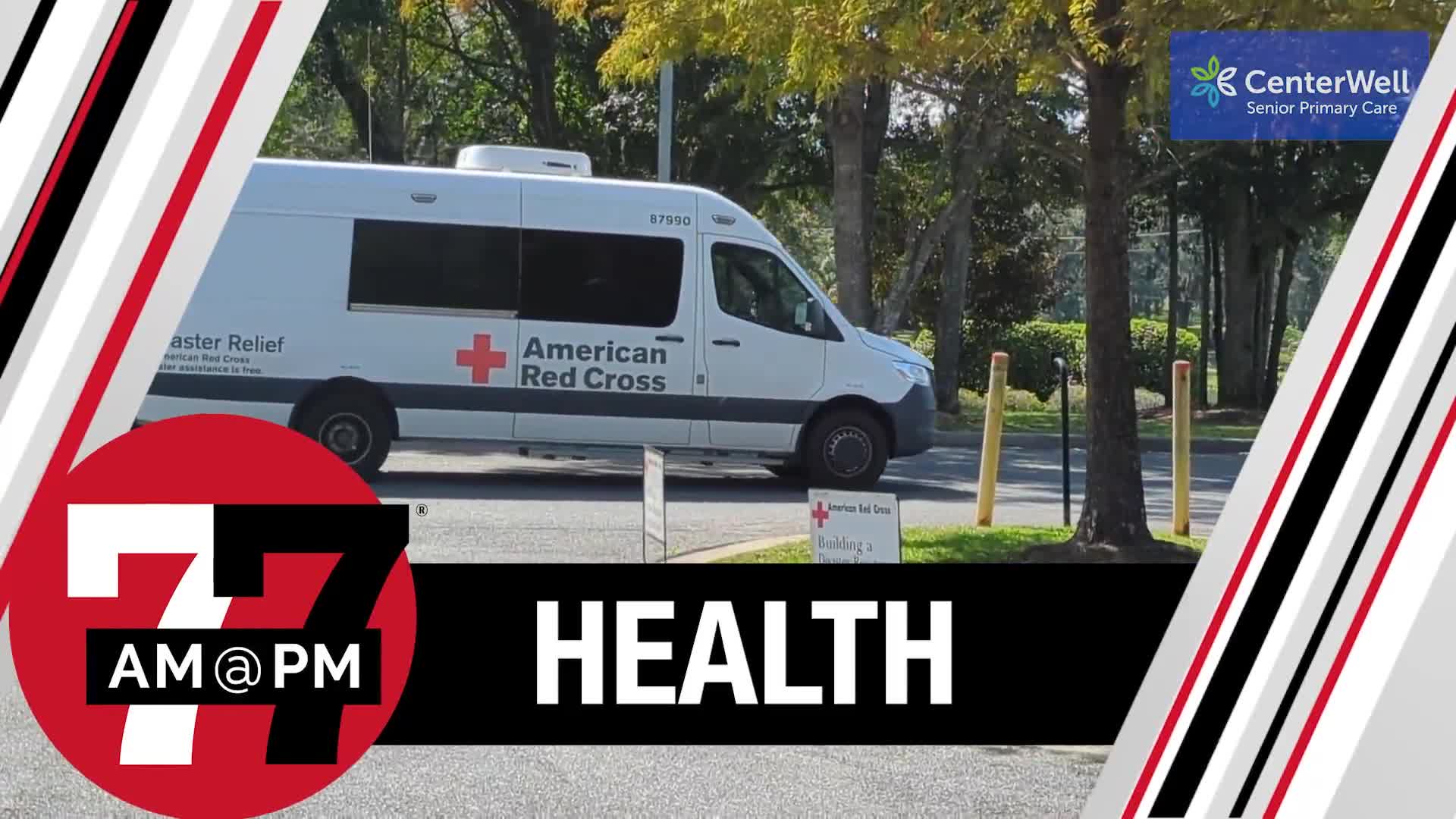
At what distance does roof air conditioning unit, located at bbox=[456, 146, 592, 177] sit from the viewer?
4.66 metres

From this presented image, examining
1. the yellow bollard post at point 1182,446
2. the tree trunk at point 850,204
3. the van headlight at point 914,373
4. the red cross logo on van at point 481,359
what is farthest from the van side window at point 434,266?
the yellow bollard post at point 1182,446

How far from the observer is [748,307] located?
5422 mm

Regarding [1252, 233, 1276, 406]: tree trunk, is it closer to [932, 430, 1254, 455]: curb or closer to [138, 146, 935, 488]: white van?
[932, 430, 1254, 455]: curb

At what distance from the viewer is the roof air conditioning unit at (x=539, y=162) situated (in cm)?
466

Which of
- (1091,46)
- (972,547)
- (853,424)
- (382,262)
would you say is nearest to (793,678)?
(972,547)

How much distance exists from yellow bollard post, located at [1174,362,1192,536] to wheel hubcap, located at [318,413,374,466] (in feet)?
6.11

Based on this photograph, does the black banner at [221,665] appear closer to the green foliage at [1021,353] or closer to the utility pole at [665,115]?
the utility pole at [665,115]

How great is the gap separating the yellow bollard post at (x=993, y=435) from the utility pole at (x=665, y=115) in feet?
3.18

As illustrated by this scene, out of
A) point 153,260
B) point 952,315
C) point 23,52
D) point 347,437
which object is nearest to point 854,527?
point 952,315

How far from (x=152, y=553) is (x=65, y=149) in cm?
84

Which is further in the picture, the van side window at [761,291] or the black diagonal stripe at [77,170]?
the van side window at [761,291]

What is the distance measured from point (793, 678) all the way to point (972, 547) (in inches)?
26.1

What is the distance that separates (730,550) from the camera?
170 inches

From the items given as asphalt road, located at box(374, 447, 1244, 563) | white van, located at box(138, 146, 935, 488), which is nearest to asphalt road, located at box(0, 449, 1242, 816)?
asphalt road, located at box(374, 447, 1244, 563)
